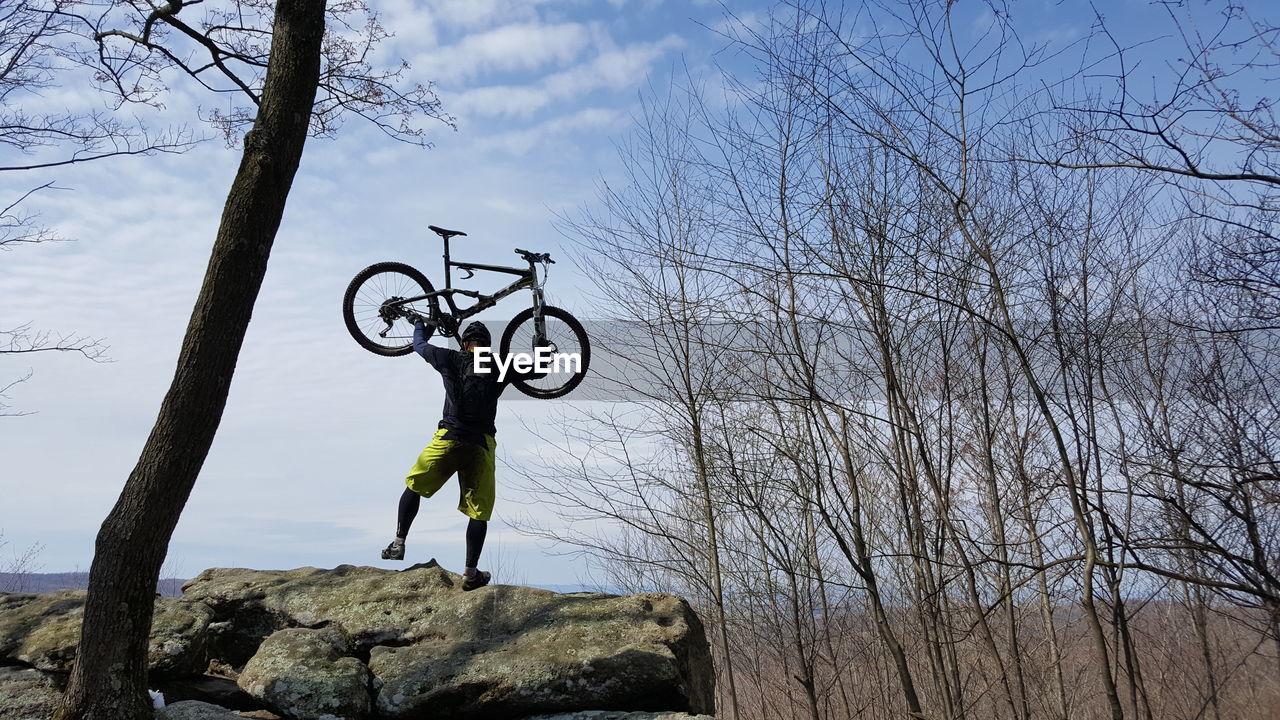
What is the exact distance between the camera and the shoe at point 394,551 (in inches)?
236

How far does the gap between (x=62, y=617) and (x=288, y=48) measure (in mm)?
4173

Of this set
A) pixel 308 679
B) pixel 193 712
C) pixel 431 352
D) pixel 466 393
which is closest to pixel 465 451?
pixel 466 393

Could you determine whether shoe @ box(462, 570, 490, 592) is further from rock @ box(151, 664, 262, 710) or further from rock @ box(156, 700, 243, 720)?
rock @ box(156, 700, 243, 720)

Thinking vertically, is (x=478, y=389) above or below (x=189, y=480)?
above

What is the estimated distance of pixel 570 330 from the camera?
20.3ft

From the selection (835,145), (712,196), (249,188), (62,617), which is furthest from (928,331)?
(62,617)

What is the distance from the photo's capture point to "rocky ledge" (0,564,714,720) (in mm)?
4910

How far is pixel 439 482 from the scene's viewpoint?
234 inches

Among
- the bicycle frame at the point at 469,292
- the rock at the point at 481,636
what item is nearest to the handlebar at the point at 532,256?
the bicycle frame at the point at 469,292

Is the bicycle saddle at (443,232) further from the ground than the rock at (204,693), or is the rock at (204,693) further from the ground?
the bicycle saddle at (443,232)

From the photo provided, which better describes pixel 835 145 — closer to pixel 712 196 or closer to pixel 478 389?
pixel 712 196

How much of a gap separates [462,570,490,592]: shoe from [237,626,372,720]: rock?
93 centimetres

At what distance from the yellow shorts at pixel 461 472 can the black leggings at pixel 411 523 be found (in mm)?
58

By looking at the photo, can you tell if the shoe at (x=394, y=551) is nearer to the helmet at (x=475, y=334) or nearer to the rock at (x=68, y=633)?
the rock at (x=68, y=633)
